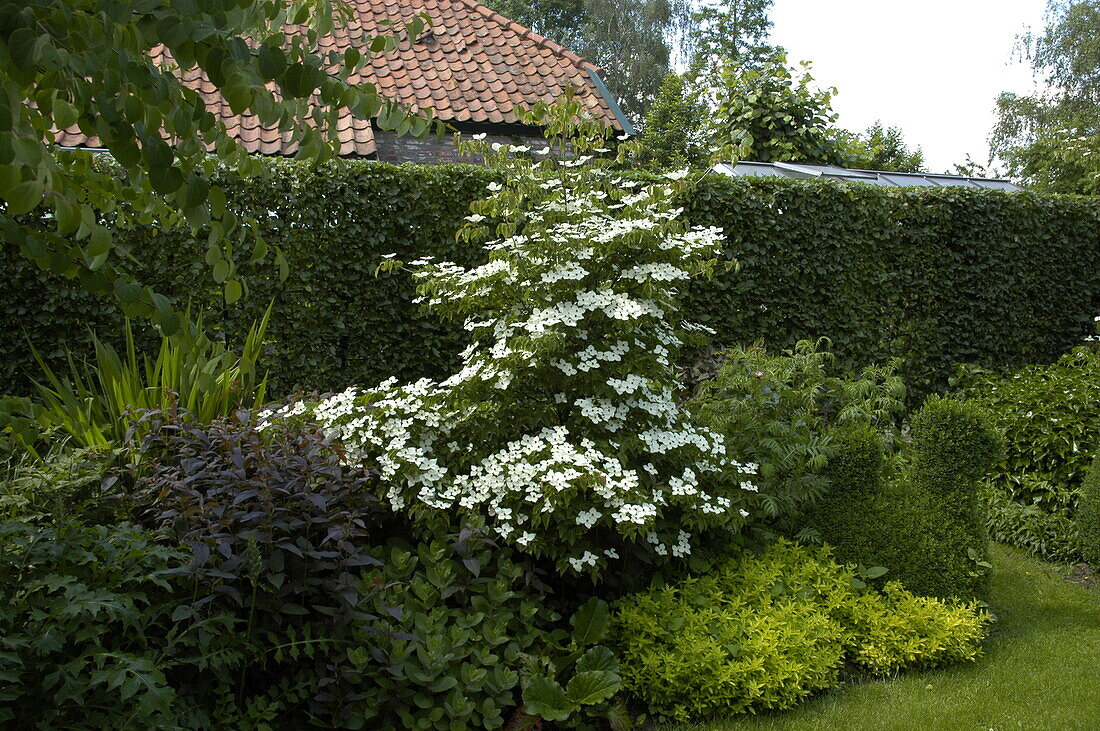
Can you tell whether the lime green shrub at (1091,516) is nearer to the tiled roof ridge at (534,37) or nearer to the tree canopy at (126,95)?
the tree canopy at (126,95)

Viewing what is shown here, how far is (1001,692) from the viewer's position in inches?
142

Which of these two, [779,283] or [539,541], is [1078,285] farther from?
[539,541]

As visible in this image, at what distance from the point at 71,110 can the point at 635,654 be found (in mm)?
2950

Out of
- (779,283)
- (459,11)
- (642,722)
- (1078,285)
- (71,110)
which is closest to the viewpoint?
(71,110)

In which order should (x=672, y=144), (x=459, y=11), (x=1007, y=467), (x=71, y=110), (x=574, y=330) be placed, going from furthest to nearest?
(x=672, y=144) < (x=459, y=11) < (x=1007, y=467) < (x=574, y=330) < (x=71, y=110)

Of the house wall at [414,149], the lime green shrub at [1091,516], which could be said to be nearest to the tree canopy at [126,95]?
the lime green shrub at [1091,516]

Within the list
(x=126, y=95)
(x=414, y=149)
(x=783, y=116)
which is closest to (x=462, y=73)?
(x=414, y=149)

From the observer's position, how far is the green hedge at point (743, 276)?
17.8ft

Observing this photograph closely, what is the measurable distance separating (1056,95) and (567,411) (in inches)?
1186

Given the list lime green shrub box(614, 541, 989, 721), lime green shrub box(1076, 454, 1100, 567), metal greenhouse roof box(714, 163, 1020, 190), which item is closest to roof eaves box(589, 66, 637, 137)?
metal greenhouse roof box(714, 163, 1020, 190)

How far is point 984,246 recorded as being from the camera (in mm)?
7746

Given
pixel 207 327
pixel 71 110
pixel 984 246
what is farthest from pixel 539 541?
pixel 984 246

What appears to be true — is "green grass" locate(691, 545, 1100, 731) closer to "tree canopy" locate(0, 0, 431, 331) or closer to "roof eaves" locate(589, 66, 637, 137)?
"tree canopy" locate(0, 0, 431, 331)

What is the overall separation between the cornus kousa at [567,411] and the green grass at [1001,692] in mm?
873
